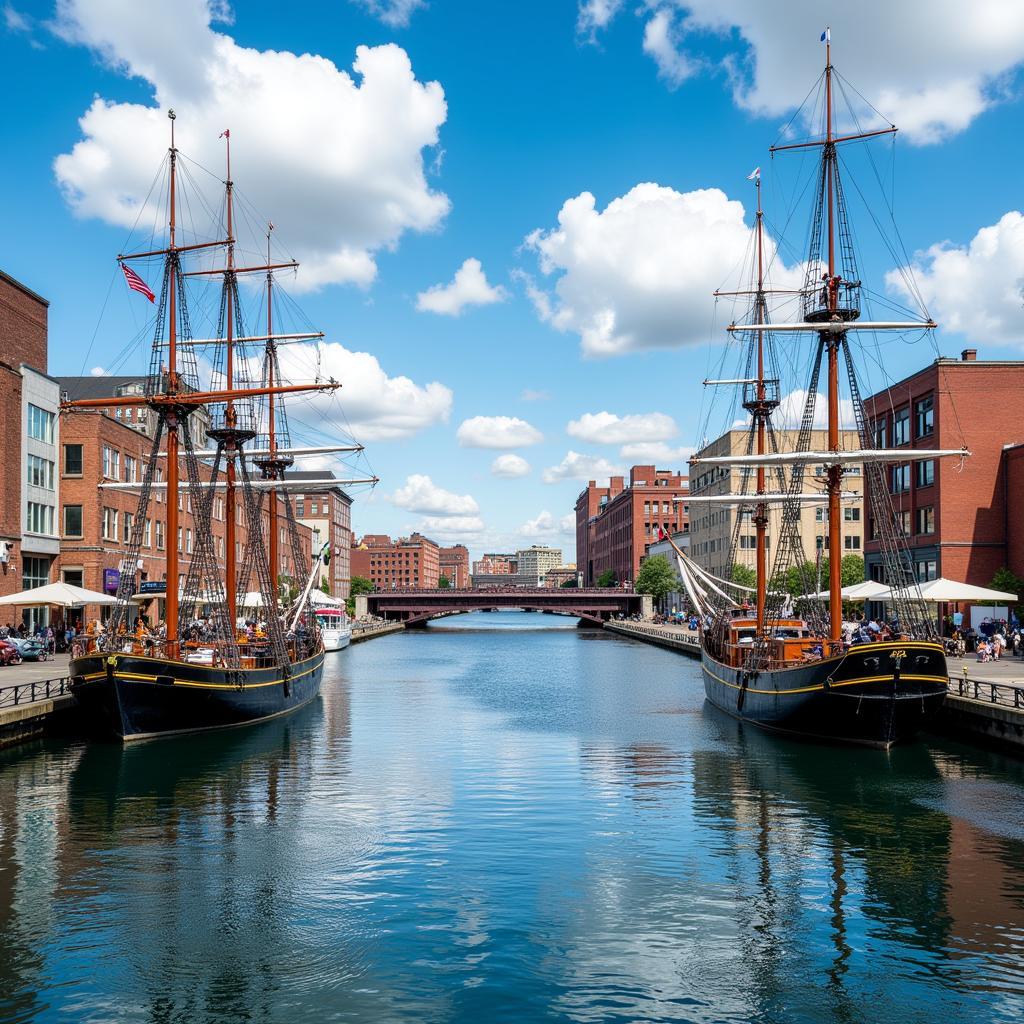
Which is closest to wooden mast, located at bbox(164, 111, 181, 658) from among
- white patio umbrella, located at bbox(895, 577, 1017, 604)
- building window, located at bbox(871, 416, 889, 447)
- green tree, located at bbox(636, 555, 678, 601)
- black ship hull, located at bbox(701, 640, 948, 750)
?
black ship hull, located at bbox(701, 640, 948, 750)

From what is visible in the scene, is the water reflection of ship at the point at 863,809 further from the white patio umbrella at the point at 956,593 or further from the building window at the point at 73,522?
the building window at the point at 73,522

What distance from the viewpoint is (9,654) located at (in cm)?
4556

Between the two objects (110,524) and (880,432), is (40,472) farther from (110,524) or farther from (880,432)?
(880,432)

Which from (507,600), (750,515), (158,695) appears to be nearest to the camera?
(158,695)

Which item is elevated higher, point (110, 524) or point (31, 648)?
point (110, 524)

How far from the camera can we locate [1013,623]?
55.7m

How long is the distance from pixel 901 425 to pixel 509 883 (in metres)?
60.8

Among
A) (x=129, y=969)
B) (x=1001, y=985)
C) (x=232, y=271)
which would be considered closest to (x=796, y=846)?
(x=1001, y=985)

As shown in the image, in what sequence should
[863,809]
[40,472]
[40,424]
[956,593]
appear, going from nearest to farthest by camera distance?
[863,809], [956,593], [40,472], [40,424]

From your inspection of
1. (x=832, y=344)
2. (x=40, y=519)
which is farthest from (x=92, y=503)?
(x=832, y=344)

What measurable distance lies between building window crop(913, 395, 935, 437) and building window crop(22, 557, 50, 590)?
185 feet

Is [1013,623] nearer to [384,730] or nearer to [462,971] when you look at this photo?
[384,730]

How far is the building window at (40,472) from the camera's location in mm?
54978

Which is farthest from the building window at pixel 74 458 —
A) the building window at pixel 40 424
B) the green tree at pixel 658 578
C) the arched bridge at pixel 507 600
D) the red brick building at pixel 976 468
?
the green tree at pixel 658 578
